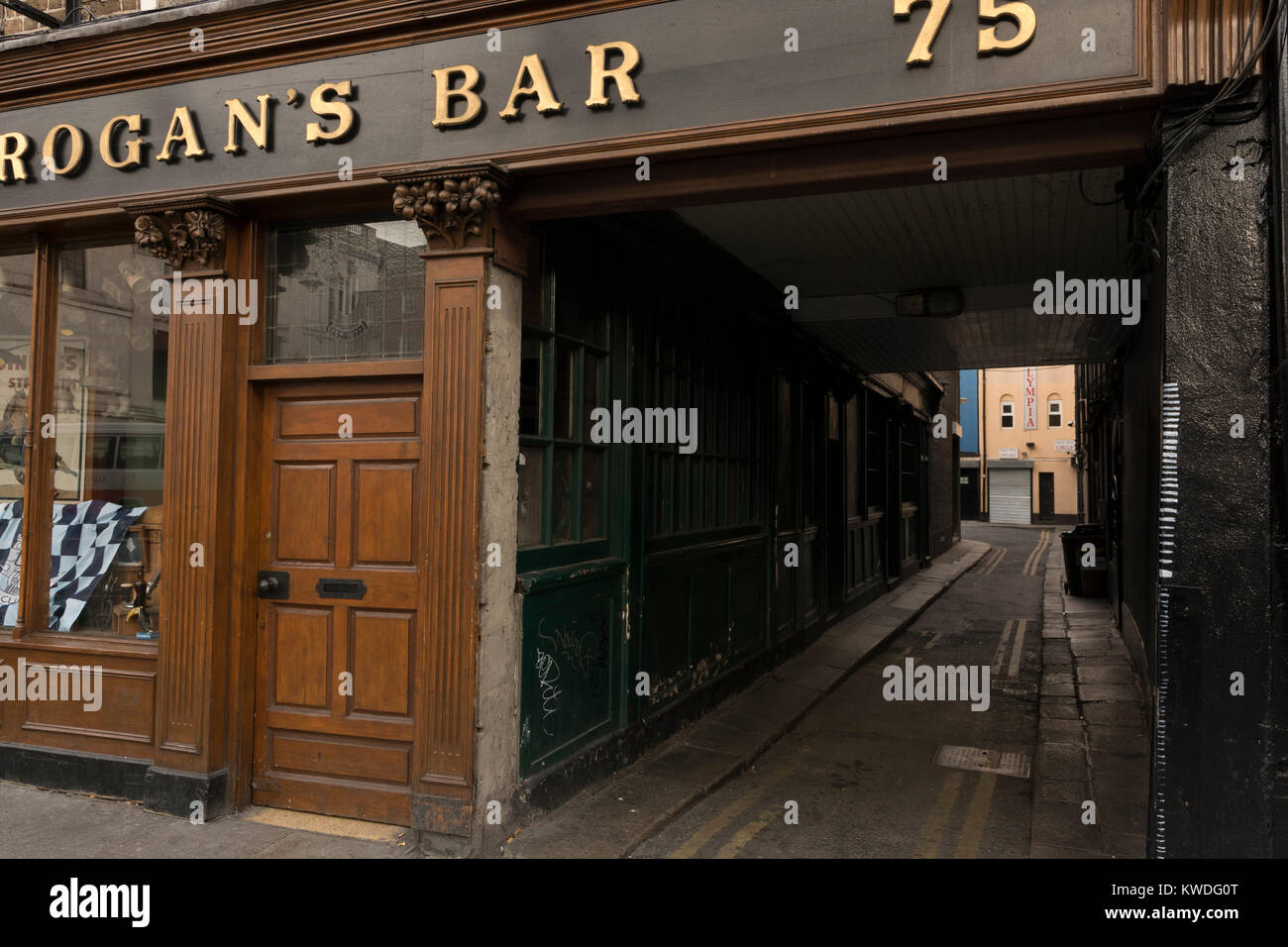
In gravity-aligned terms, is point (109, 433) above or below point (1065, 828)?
above

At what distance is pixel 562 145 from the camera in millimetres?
4602

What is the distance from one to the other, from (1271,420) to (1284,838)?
5.30 ft

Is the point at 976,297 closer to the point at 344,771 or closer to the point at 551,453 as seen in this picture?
the point at 551,453

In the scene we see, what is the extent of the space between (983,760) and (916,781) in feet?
2.70

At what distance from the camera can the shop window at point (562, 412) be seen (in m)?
5.36

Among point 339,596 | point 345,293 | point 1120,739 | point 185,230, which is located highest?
point 185,230

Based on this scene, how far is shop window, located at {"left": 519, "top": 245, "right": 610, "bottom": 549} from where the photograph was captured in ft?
17.6

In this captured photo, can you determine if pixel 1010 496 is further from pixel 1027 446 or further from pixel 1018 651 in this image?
pixel 1018 651

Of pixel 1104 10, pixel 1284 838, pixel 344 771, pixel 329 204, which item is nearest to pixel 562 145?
pixel 329 204

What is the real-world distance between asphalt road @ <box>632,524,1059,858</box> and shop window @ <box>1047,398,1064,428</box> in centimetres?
3539

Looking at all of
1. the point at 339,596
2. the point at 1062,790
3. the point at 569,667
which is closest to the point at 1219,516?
the point at 1062,790

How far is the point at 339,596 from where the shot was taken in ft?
16.8

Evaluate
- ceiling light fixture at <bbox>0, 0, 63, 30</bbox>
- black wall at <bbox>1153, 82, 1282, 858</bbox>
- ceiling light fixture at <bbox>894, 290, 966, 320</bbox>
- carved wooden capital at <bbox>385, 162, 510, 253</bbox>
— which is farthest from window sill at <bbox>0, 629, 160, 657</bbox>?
ceiling light fixture at <bbox>894, 290, 966, 320</bbox>

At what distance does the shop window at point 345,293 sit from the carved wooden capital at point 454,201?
381 millimetres
